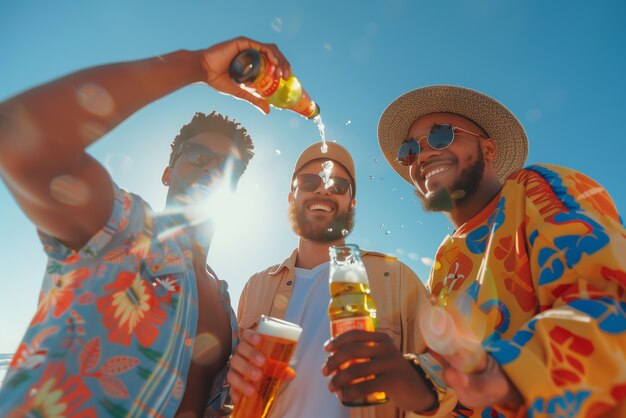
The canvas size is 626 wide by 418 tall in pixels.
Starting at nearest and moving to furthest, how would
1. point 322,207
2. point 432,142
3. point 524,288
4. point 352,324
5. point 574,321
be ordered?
point 574,321 → point 352,324 → point 524,288 → point 432,142 → point 322,207

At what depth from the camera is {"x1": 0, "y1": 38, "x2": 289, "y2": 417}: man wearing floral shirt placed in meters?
1.47

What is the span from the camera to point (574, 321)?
4.46 feet

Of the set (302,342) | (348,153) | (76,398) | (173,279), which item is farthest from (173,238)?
(348,153)

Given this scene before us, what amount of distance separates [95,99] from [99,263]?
85 centimetres

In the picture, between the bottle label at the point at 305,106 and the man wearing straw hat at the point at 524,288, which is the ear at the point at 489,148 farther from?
the bottle label at the point at 305,106

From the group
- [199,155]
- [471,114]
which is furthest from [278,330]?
[471,114]

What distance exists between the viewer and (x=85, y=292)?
71.4 inches

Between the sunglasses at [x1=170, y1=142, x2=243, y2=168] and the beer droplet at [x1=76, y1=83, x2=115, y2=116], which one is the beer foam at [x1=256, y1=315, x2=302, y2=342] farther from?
the sunglasses at [x1=170, y1=142, x2=243, y2=168]

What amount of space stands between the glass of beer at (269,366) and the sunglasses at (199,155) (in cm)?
184

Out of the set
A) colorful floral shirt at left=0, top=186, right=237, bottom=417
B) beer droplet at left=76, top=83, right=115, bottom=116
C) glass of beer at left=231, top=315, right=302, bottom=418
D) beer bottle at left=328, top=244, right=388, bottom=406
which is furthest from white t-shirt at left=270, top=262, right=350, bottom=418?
beer droplet at left=76, top=83, right=115, bottom=116

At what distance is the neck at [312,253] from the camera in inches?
163

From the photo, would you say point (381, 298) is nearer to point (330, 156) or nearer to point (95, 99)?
point (330, 156)

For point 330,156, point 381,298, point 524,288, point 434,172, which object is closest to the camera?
point 524,288

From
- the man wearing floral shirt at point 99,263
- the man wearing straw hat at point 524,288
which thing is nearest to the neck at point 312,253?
the man wearing straw hat at point 524,288
